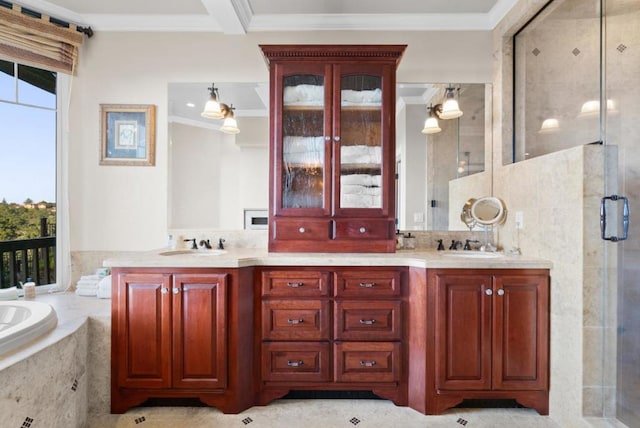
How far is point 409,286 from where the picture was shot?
1.94 m

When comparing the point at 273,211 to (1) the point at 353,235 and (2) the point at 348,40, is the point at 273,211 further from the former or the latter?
(2) the point at 348,40

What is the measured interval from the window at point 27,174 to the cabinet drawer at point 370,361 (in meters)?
2.40

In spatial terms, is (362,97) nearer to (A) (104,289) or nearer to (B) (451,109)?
(B) (451,109)

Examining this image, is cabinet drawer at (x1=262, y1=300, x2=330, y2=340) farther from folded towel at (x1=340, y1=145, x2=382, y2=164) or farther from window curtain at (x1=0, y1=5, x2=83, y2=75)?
window curtain at (x1=0, y1=5, x2=83, y2=75)

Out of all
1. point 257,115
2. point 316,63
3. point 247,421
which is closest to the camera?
point 247,421

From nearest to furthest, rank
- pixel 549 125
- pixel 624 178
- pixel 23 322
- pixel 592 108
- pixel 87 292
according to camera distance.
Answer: pixel 23 322 → pixel 624 178 → pixel 592 108 → pixel 549 125 → pixel 87 292

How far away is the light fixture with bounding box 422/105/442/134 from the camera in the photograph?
246cm

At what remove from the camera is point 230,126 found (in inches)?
98.0

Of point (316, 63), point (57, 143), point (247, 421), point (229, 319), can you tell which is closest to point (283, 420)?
point (247, 421)

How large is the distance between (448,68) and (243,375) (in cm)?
269

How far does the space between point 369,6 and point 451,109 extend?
1010 millimetres

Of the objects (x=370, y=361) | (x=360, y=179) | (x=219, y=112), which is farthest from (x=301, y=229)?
(x=219, y=112)

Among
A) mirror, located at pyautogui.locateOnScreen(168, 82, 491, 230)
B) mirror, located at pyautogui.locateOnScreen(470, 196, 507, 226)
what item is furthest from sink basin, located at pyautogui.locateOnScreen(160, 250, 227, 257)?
mirror, located at pyautogui.locateOnScreen(470, 196, 507, 226)

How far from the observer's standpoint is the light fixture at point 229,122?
8.17 feet
